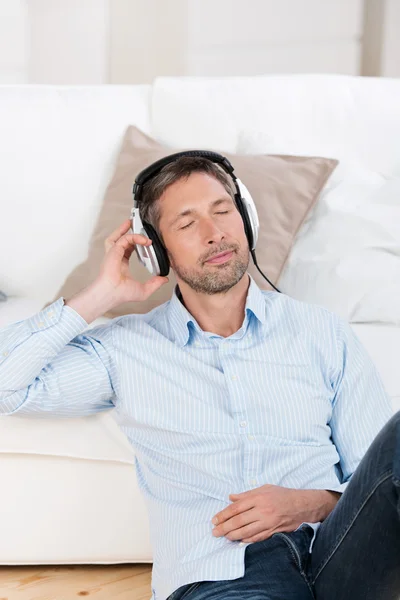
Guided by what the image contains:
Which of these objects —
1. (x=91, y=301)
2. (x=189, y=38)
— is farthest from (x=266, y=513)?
(x=189, y=38)

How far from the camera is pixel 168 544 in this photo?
129 centimetres

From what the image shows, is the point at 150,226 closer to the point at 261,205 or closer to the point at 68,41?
the point at 261,205

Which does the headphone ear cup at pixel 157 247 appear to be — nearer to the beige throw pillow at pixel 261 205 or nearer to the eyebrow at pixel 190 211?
the eyebrow at pixel 190 211

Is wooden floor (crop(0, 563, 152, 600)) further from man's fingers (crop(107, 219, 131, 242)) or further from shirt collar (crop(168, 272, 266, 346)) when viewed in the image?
man's fingers (crop(107, 219, 131, 242))

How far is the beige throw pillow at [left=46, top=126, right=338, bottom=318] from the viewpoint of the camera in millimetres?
1907

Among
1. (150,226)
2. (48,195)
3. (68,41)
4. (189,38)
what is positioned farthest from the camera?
(189,38)

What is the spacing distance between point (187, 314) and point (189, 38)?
8.93 ft

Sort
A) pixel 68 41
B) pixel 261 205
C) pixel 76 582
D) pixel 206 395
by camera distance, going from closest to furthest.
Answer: pixel 206 395 → pixel 76 582 → pixel 261 205 → pixel 68 41

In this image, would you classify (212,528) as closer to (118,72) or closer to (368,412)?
(368,412)

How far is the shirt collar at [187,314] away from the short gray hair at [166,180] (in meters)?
0.16

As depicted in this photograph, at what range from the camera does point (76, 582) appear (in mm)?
1675

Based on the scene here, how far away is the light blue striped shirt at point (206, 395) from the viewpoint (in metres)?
1.33

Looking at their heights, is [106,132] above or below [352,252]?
above

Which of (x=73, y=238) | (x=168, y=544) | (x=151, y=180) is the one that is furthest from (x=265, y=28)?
(x=168, y=544)
